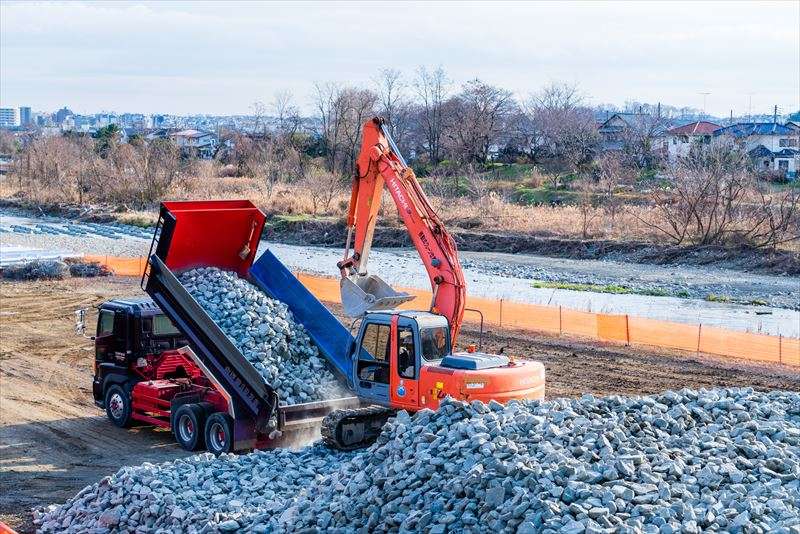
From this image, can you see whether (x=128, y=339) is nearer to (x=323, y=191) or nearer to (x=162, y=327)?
(x=162, y=327)

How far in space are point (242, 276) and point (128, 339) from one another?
2.18 meters

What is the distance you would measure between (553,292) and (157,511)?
925 inches

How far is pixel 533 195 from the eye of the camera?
55594 millimetres

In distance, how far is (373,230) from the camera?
16078mm

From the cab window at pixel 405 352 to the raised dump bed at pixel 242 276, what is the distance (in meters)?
1.19

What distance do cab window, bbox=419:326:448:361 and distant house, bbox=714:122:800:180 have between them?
1653 inches

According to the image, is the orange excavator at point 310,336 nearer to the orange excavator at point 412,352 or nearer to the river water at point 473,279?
the orange excavator at point 412,352

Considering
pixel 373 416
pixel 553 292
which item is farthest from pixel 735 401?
pixel 553 292

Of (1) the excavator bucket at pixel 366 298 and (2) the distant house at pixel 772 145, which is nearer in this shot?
(1) the excavator bucket at pixel 366 298

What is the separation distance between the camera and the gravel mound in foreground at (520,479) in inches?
339

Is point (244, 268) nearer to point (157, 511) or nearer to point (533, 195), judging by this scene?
point (157, 511)

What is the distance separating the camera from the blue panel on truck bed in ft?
50.0

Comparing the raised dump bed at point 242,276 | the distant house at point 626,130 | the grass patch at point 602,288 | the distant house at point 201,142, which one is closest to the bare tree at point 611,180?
the distant house at point 626,130

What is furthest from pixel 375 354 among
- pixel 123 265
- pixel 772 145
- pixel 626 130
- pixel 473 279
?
pixel 772 145
